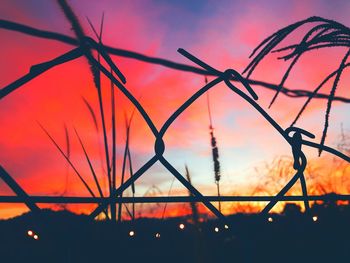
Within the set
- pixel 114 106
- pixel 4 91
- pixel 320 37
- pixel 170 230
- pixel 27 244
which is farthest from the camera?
pixel 170 230

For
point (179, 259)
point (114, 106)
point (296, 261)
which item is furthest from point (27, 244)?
point (296, 261)

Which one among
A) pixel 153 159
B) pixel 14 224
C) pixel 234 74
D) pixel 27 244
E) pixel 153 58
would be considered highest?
pixel 153 58

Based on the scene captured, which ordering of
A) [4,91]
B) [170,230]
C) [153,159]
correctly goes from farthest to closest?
[170,230]
[153,159]
[4,91]

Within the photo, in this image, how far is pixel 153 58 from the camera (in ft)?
4.85

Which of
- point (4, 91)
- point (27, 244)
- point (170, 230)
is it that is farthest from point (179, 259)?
point (4, 91)

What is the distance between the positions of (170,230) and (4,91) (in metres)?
1.92

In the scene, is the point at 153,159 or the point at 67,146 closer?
the point at 153,159

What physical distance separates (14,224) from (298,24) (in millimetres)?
1649

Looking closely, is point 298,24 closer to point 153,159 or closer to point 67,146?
point 153,159

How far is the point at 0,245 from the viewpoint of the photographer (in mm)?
2053

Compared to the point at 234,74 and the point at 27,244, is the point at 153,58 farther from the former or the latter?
the point at 27,244

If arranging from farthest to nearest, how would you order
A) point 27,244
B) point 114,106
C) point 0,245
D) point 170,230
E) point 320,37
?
point 170,230 → point 0,245 → point 27,244 → point 114,106 → point 320,37

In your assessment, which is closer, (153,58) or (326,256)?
(153,58)

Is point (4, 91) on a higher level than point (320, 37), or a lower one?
lower
